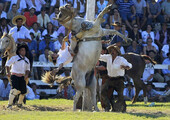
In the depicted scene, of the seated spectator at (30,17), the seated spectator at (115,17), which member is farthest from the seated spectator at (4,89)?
the seated spectator at (115,17)

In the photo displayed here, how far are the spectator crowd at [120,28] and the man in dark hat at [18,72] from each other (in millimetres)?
4583

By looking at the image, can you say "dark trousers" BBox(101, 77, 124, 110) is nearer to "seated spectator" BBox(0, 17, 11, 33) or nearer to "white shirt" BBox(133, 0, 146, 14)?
"seated spectator" BBox(0, 17, 11, 33)

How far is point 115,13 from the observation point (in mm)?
22578

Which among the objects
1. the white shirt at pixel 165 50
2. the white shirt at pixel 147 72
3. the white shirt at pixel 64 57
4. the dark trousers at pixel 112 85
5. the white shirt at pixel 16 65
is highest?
the white shirt at pixel 165 50

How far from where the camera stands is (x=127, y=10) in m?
23.5

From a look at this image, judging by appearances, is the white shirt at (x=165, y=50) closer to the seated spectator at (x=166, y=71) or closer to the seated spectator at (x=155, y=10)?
the seated spectator at (x=166, y=71)

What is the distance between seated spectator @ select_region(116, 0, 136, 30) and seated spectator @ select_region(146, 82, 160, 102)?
3676mm

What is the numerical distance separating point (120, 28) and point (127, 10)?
6.77 ft

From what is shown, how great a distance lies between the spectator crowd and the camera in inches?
837

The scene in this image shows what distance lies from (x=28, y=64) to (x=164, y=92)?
710 cm

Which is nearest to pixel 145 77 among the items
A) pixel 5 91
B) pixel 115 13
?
pixel 115 13

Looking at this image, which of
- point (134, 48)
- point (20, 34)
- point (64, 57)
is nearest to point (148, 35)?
point (134, 48)

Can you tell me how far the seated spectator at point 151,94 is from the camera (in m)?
19.9

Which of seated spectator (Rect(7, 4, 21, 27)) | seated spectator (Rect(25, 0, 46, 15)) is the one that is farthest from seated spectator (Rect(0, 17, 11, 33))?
seated spectator (Rect(25, 0, 46, 15))
